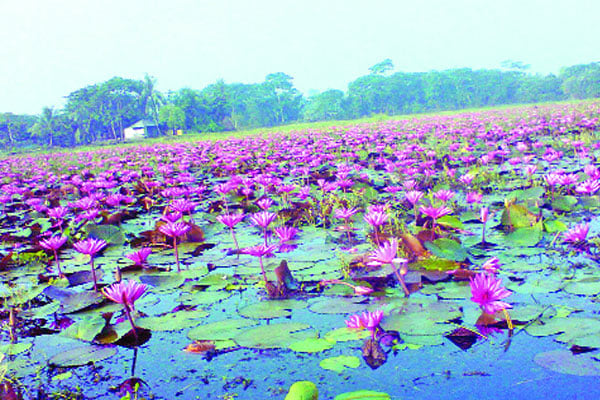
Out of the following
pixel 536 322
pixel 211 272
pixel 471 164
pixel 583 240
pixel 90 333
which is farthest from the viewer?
pixel 471 164

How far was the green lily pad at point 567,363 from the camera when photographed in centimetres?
148

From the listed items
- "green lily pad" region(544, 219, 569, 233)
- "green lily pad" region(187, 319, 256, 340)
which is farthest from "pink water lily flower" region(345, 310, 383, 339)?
"green lily pad" region(544, 219, 569, 233)

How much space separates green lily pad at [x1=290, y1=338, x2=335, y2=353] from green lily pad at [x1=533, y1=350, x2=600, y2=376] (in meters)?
0.77

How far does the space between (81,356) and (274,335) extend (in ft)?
2.66

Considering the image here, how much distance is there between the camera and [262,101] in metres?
71.1

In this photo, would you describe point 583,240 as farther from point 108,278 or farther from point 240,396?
point 108,278

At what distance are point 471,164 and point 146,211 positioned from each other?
4.90 m

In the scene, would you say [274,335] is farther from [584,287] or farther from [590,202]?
[590,202]

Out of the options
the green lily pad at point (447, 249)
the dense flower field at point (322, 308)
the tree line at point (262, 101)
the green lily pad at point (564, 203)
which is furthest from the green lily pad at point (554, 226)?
the tree line at point (262, 101)

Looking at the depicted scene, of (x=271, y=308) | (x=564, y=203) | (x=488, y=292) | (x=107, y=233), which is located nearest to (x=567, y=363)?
(x=488, y=292)

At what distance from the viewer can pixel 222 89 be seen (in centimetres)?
6175

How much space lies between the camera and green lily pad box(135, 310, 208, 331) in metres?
2.09

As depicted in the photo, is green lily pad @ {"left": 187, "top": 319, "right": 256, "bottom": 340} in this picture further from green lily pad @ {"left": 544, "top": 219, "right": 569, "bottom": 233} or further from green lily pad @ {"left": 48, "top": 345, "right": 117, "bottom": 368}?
green lily pad @ {"left": 544, "top": 219, "right": 569, "bottom": 233}

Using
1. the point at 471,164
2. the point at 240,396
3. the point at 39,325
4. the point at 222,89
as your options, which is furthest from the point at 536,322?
the point at 222,89
